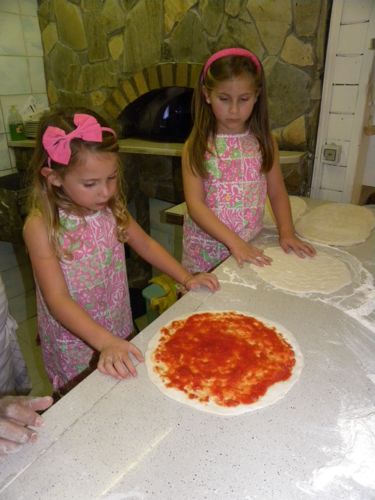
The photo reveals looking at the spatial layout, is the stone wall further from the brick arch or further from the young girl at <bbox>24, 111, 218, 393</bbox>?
the young girl at <bbox>24, 111, 218, 393</bbox>

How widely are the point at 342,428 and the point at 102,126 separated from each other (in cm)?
80

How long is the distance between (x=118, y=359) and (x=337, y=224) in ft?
3.45

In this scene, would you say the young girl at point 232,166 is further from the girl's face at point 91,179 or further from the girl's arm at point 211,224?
the girl's face at point 91,179

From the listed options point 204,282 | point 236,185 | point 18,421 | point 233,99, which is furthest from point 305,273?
point 18,421

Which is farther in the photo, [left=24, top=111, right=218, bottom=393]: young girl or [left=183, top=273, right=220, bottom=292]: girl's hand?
[left=183, top=273, right=220, bottom=292]: girl's hand

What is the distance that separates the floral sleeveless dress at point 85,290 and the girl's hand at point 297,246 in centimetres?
54

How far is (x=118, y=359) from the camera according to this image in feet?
2.41

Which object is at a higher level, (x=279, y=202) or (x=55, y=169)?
(x=55, y=169)

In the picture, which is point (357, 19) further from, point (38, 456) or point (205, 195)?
point (38, 456)

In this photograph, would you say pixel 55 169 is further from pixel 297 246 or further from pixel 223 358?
pixel 297 246

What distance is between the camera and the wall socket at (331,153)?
6.05 ft

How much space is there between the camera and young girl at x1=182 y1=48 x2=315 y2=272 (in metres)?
1.17

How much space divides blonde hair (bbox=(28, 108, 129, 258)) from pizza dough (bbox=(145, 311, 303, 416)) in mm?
389

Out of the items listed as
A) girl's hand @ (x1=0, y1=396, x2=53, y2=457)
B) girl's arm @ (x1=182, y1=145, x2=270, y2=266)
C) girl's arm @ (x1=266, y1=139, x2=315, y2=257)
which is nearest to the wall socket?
girl's arm @ (x1=266, y1=139, x2=315, y2=257)
